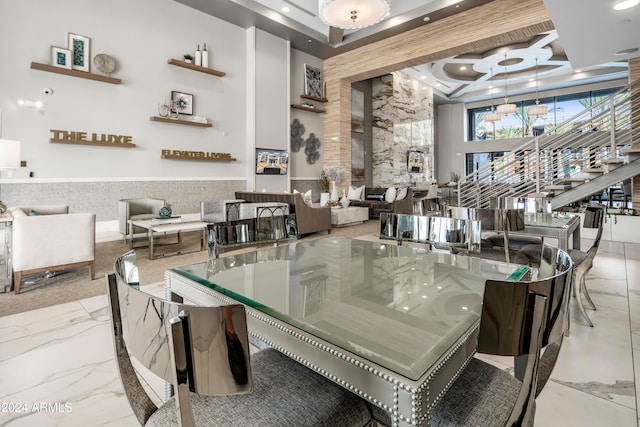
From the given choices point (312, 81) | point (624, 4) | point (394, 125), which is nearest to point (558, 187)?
point (624, 4)

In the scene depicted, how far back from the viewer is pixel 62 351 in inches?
72.5

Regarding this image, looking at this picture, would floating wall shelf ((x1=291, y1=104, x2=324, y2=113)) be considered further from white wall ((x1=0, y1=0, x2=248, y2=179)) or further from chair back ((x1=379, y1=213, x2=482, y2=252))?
chair back ((x1=379, y1=213, x2=482, y2=252))

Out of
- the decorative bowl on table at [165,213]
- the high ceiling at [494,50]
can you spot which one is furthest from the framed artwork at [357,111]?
the decorative bowl on table at [165,213]

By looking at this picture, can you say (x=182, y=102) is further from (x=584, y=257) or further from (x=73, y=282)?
(x=584, y=257)

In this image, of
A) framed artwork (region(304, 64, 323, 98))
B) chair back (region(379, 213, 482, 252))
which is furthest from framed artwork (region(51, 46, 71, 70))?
chair back (region(379, 213, 482, 252))

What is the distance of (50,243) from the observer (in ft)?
9.64

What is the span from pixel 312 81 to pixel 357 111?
1927mm

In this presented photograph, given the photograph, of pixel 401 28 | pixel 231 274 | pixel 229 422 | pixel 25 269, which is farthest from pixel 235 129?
pixel 229 422

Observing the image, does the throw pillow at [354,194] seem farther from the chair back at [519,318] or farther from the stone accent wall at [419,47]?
the chair back at [519,318]

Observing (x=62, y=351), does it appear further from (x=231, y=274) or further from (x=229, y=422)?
(x=229, y=422)

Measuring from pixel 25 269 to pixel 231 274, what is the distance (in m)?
2.73

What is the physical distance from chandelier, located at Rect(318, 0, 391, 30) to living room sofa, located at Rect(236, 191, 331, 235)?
263 cm

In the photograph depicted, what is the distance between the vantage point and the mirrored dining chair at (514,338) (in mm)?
631

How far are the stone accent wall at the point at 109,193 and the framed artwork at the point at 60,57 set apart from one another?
1.72 metres
